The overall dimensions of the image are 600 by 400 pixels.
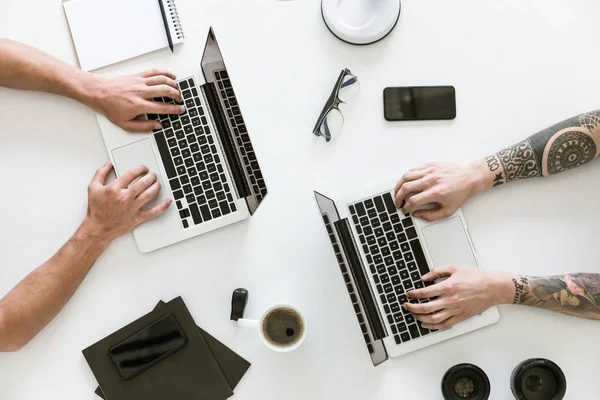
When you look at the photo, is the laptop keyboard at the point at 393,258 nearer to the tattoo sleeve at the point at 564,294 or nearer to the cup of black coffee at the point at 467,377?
the cup of black coffee at the point at 467,377

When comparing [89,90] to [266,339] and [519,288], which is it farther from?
[519,288]

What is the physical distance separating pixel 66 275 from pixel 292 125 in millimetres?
697

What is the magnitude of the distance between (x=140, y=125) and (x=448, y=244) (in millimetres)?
842

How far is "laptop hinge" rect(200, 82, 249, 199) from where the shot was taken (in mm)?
1435

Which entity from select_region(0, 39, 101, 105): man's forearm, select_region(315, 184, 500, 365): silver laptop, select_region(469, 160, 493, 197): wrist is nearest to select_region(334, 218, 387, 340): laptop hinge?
select_region(315, 184, 500, 365): silver laptop

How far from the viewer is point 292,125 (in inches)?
59.5

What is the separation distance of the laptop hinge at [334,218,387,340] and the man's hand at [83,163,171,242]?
0.45m

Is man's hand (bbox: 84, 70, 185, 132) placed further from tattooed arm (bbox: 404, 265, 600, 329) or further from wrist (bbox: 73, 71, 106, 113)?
tattooed arm (bbox: 404, 265, 600, 329)

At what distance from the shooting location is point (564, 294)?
1434mm

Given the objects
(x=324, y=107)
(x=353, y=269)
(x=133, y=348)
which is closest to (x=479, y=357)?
(x=353, y=269)

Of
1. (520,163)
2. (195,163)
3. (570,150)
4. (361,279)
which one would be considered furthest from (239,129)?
(570,150)

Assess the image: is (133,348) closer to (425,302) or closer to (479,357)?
(425,302)

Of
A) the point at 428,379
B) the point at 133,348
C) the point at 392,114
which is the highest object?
the point at 392,114

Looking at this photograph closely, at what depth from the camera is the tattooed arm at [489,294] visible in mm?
1417
